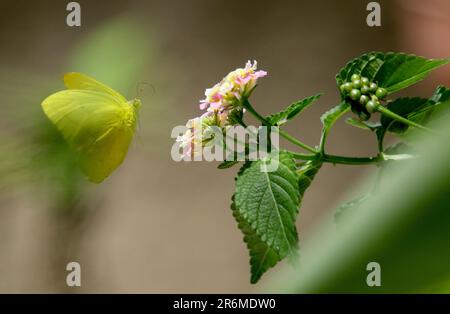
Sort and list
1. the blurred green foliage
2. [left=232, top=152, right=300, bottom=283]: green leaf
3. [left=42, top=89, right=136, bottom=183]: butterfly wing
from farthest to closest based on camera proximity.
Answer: [left=42, top=89, right=136, bottom=183]: butterfly wing
[left=232, top=152, right=300, bottom=283]: green leaf
the blurred green foliage

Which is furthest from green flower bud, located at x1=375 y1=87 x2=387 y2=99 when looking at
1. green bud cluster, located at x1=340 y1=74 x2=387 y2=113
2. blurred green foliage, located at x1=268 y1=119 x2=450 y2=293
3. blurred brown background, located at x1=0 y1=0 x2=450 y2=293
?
blurred brown background, located at x1=0 y1=0 x2=450 y2=293

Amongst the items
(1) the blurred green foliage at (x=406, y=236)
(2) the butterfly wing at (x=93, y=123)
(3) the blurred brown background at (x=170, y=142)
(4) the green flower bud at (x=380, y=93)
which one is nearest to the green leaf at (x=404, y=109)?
(4) the green flower bud at (x=380, y=93)

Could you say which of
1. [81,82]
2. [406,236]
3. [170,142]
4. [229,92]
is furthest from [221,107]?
[170,142]

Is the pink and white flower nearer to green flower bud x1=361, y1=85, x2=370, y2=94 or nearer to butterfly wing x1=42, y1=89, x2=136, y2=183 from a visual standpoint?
green flower bud x1=361, y1=85, x2=370, y2=94

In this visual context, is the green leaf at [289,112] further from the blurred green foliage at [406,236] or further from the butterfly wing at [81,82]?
the butterfly wing at [81,82]

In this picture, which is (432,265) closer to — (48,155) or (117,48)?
(48,155)
